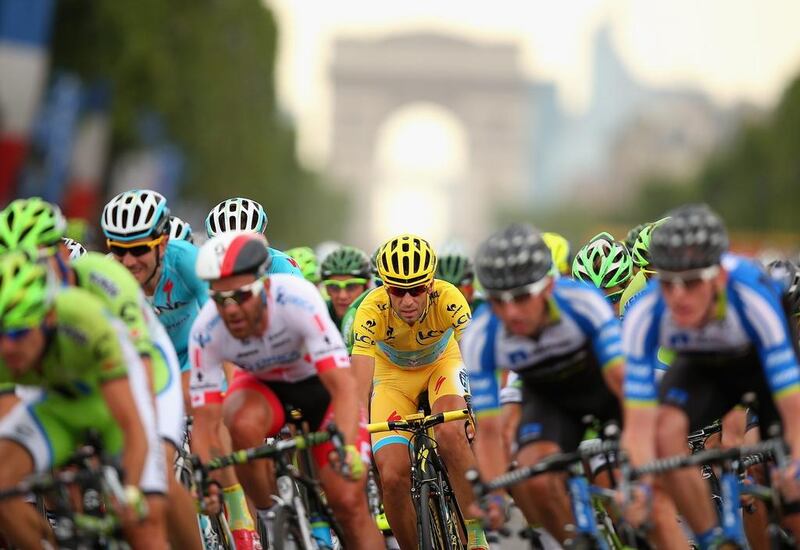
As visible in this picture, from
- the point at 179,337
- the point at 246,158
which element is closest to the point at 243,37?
the point at 246,158

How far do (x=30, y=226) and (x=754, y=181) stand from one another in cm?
6678

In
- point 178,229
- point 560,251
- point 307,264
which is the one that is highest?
point 307,264

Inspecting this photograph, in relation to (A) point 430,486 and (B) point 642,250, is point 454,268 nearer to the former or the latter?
(B) point 642,250

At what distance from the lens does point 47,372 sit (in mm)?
6824

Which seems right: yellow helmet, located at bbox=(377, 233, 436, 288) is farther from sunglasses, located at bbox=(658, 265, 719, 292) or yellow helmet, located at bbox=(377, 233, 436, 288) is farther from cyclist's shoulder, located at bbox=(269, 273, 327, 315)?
sunglasses, located at bbox=(658, 265, 719, 292)

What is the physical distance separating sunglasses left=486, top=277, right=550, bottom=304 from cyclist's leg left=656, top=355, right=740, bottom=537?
0.88 metres

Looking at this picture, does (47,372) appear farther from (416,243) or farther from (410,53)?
(410,53)

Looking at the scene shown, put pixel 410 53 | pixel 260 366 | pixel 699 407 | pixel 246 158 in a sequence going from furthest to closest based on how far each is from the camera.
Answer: pixel 410 53, pixel 246 158, pixel 260 366, pixel 699 407

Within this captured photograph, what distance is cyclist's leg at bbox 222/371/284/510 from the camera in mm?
8336

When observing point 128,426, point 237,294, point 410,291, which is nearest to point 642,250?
point 410,291

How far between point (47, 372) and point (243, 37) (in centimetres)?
5550

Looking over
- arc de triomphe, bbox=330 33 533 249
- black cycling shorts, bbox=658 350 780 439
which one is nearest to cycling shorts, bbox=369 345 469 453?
black cycling shorts, bbox=658 350 780 439

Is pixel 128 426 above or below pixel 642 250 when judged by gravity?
below

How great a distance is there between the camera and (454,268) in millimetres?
12914
